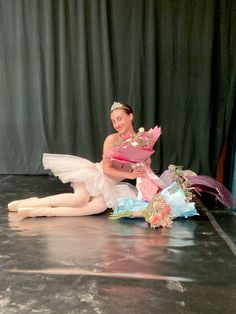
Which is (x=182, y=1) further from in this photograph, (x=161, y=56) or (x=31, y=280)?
(x=31, y=280)

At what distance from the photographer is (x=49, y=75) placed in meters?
4.64

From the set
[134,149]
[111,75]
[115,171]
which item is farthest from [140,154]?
[111,75]

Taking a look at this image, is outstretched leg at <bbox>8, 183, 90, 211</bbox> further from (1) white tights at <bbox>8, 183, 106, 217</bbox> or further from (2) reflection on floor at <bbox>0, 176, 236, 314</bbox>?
(2) reflection on floor at <bbox>0, 176, 236, 314</bbox>

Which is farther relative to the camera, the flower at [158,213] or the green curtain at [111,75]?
the green curtain at [111,75]

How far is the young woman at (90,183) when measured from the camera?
2.68 metres

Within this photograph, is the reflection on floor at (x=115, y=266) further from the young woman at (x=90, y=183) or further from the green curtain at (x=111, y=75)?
the green curtain at (x=111, y=75)

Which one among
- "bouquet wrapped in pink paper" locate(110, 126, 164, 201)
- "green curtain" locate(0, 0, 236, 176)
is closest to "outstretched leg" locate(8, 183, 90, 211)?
"bouquet wrapped in pink paper" locate(110, 126, 164, 201)

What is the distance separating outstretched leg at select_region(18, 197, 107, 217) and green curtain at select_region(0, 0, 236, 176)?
6.40 feet

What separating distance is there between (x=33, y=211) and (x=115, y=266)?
0.97 metres

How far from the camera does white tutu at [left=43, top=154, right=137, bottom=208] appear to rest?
2691mm

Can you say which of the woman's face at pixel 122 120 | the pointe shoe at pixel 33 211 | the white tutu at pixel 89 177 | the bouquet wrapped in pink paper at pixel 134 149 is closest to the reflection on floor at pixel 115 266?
the pointe shoe at pixel 33 211

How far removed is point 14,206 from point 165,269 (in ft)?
4.48

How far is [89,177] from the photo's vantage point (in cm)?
269

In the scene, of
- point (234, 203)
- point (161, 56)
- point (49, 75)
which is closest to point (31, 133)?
point (49, 75)
